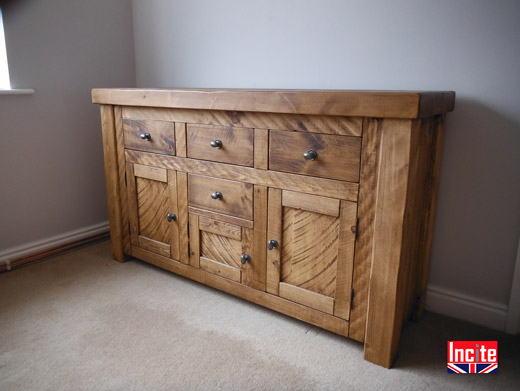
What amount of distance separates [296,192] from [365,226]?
0.26 meters

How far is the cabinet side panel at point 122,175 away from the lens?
1.91 metres

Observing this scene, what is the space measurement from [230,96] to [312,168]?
15.2 inches

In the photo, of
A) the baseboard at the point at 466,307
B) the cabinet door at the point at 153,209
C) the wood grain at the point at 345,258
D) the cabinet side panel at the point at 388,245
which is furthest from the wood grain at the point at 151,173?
the baseboard at the point at 466,307

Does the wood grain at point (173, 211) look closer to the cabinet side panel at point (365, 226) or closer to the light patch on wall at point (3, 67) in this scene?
the cabinet side panel at point (365, 226)

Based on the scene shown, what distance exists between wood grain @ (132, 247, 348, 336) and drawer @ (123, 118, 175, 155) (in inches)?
19.3

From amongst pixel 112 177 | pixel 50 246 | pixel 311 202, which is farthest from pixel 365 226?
pixel 50 246

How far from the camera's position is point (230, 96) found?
1.47 metres

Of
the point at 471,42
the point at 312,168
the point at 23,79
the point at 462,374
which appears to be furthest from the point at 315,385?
the point at 23,79

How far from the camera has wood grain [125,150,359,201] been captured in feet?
4.41

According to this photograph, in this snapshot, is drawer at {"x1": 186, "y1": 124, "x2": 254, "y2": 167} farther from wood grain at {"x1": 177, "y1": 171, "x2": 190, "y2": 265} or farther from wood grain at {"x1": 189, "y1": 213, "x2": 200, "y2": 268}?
wood grain at {"x1": 189, "y1": 213, "x2": 200, "y2": 268}

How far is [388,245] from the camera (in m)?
1.27

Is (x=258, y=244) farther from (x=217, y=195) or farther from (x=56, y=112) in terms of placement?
A: (x=56, y=112)

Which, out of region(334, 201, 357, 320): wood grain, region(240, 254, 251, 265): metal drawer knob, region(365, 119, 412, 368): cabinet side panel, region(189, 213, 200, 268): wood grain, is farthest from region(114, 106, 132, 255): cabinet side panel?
region(365, 119, 412, 368): cabinet side panel

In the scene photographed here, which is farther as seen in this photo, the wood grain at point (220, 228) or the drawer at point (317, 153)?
the wood grain at point (220, 228)
